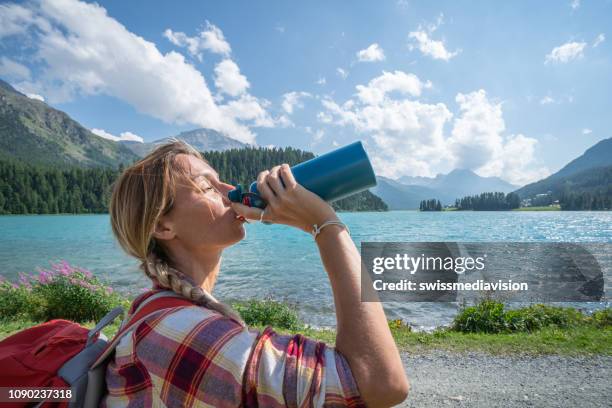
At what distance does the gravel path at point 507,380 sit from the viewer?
215 inches

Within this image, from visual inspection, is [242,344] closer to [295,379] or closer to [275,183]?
[295,379]

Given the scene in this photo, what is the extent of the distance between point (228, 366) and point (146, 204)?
912 mm

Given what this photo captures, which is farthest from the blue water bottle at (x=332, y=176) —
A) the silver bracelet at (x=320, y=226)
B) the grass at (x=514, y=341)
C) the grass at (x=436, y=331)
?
the grass at (x=436, y=331)

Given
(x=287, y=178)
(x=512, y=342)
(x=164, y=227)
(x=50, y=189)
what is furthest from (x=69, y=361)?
(x=50, y=189)

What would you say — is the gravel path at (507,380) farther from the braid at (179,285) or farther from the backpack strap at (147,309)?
the backpack strap at (147,309)

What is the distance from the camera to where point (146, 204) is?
1.71 meters

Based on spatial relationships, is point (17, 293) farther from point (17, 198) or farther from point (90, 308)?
point (17, 198)

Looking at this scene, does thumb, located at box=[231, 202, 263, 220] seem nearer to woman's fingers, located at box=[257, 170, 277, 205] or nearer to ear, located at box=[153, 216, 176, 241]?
woman's fingers, located at box=[257, 170, 277, 205]

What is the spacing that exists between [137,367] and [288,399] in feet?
1.93

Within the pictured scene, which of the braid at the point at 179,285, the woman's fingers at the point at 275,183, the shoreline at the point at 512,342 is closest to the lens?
the braid at the point at 179,285

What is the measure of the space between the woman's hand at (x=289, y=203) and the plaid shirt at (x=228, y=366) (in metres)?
0.49

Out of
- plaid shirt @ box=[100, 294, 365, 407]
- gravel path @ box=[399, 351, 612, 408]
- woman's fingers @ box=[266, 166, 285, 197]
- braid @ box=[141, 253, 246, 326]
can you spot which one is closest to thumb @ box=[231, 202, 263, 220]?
woman's fingers @ box=[266, 166, 285, 197]

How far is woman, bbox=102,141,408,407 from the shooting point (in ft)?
3.78

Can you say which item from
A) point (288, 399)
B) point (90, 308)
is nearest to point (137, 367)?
point (288, 399)
